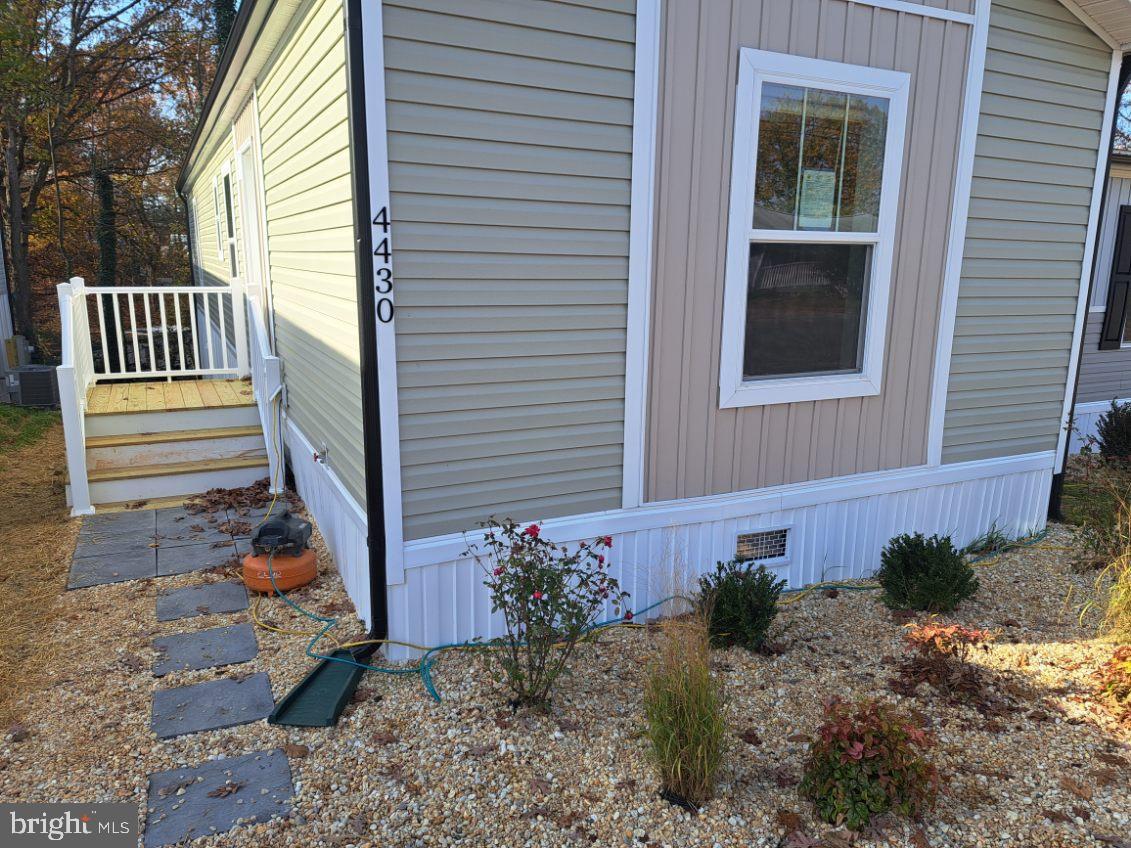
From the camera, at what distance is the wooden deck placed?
602 centimetres

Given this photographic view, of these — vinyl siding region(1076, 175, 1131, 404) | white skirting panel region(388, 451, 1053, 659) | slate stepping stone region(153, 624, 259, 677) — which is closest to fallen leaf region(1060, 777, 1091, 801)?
white skirting panel region(388, 451, 1053, 659)

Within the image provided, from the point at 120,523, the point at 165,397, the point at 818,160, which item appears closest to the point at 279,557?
the point at 120,523

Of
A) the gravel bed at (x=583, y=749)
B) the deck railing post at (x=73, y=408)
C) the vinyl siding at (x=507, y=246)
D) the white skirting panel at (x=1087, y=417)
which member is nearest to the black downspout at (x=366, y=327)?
the vinyl siding at (x=507, y=246)

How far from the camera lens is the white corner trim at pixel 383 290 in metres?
2.90

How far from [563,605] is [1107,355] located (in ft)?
25.6

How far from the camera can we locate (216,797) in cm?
255

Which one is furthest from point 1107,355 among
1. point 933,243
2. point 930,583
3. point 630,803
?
point 630,803

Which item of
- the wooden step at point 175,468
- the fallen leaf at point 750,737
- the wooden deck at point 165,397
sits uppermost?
the wooden deck at point 165,397

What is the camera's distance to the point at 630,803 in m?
2.53

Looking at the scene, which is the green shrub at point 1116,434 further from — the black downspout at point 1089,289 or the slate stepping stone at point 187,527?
the slate stepping stone at point 187,527

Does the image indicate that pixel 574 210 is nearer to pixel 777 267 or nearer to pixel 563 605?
pixel 777 267

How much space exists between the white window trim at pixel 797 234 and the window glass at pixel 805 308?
0.17 feet

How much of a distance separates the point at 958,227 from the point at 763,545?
2158 millimetres

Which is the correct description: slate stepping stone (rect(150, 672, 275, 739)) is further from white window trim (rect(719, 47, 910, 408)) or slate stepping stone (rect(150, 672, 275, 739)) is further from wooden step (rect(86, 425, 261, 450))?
wooden step (rect(86, 425, 261, 450))
